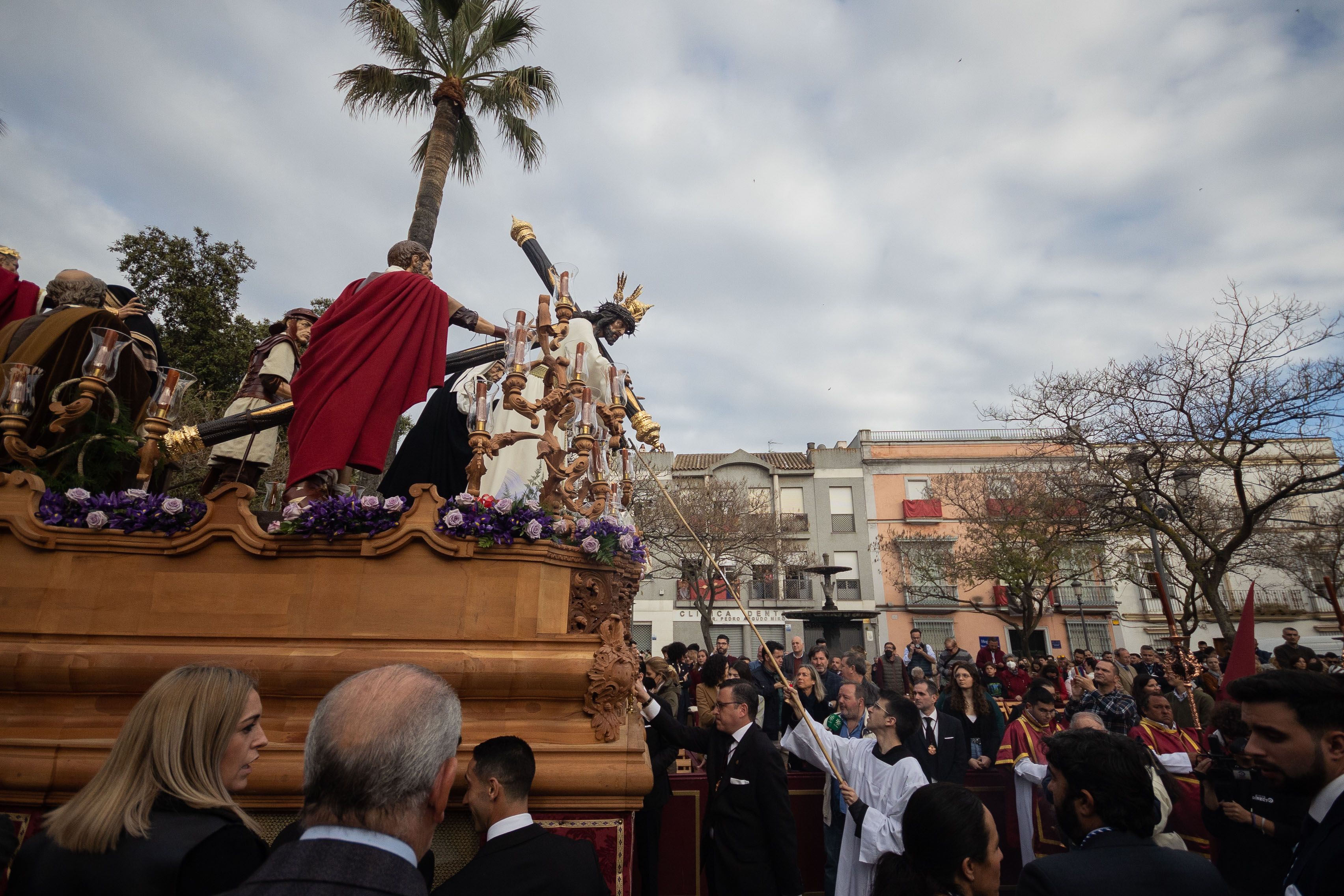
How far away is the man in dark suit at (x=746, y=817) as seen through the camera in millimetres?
4289

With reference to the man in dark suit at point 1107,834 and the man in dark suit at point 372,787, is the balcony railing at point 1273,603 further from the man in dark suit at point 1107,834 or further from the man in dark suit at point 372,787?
the man in dark suit at point 372,787

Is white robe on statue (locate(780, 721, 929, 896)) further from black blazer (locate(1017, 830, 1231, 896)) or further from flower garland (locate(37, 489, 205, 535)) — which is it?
flower garland (locate(37, 489, 205, 535))

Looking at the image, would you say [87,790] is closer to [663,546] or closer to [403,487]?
[403,487]

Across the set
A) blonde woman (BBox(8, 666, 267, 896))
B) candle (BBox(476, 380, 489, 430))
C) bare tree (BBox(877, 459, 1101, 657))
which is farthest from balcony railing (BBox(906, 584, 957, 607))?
blonde woman (BBox(8, 666, 267, 896))

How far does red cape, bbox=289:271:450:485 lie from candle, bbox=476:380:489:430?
650 millimetres

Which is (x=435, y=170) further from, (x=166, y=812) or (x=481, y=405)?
(x=166, y=812)

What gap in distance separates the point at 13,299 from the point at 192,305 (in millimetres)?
11355

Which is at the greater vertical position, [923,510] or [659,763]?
[923,510]

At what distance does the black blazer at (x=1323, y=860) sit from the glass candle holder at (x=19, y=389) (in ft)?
20.4

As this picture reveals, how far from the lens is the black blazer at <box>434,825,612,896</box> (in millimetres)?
2498

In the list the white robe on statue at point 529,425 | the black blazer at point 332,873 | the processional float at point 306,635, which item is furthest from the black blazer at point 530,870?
the white robe on statue at point 529,425

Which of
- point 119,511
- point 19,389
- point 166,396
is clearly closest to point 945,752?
point 119,511

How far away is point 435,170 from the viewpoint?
995 cm

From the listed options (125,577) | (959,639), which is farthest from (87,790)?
(959,639)
